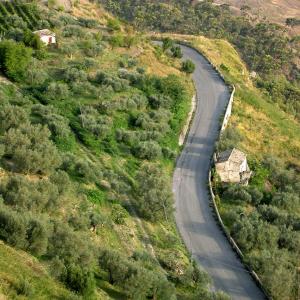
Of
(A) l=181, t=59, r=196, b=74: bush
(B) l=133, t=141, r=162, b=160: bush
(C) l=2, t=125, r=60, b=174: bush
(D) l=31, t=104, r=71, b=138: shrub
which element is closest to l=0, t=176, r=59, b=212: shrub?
(C) l=2, t=125, r=60, b=174: bush

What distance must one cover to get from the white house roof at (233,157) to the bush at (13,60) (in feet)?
59.7

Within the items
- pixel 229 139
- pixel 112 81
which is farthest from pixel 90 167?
pixel 229 139

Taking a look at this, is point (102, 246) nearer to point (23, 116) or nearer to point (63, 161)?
point (63, 161)

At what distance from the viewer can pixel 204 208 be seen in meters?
35.2

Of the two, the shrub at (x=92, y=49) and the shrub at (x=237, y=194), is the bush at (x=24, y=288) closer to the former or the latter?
the shrub at (x=237, y=194)

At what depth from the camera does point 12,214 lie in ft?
64.3

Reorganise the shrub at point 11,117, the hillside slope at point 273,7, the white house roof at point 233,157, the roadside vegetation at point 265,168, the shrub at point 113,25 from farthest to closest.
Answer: the hillside slope at point 273,7, the shrub at point 113,25, the white house roof at point 233,157, the shrub at point 11,117, the roadside vegetation at point 265,168

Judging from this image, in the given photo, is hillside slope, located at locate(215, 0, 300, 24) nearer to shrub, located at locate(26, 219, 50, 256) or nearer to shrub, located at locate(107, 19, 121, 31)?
shrub, located at locate(107, 19, 121, 31)

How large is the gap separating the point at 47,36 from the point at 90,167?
2501 cm

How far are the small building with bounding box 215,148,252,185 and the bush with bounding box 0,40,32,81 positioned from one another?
723 inches

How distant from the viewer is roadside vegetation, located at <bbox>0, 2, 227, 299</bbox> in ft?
64.5

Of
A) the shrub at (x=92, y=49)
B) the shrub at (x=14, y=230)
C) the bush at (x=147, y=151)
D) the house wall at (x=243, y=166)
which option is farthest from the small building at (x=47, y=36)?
the shrub at (x=14, y=230)

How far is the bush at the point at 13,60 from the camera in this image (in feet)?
136

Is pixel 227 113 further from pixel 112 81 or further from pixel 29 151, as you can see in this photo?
pixel 29 151
